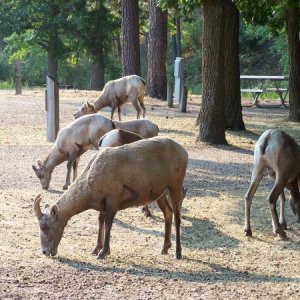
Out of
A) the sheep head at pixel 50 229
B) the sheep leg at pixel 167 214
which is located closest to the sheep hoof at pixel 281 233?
the sheep leg at pixel 167 214

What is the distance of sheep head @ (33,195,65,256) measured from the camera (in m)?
9.20

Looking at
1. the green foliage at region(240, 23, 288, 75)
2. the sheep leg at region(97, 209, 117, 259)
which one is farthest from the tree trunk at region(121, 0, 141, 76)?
the green foliage at region(240, 23, 288, 75)

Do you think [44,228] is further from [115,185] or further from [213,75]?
[213,75]

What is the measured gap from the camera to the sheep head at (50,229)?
9.20 m

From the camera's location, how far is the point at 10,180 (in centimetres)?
1438

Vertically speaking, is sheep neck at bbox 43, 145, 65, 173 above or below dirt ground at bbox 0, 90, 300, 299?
above

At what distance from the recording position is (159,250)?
9828 millimetres

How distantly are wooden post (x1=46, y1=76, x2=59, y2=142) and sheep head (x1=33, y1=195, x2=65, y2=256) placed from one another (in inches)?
409

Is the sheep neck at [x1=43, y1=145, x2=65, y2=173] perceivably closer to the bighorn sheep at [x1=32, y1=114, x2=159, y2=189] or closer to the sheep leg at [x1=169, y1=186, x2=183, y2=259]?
the bighorn sheep at [x1=32, y1=114, x2=159, y2=189]

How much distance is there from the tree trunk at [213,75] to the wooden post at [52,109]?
3.22 m

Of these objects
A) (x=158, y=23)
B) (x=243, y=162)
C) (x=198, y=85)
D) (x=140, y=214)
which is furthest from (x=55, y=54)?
(x=140, y=214)

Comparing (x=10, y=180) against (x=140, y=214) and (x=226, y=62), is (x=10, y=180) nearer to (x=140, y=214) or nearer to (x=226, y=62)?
(x=140, y=214)

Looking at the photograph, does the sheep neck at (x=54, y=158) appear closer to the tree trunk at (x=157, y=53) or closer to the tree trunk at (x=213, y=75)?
the tree trunk at (x=213, y=75)

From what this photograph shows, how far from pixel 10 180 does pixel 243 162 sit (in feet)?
15.8
